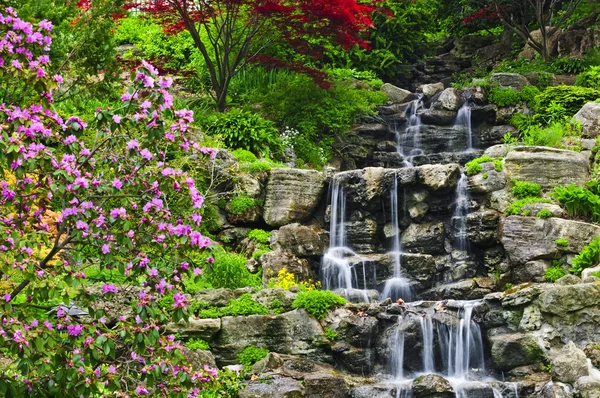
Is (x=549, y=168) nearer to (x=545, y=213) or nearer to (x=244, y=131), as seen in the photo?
(x=545, y=213)

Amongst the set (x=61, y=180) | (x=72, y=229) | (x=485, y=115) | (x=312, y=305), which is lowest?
(x=312, y=305)

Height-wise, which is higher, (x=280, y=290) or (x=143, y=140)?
(x=143, y=140)

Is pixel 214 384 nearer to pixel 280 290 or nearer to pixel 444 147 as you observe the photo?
pixel 280 290

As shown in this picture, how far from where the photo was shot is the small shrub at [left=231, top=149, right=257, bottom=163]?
50.6 ft

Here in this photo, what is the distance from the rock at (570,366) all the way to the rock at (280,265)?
4.97 meters

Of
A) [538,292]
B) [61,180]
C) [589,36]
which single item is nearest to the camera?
[61,180]

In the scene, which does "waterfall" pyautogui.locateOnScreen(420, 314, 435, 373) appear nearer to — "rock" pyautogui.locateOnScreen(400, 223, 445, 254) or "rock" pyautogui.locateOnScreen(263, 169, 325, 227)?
"rock" pyautogui.locateOnScreen(400, 223, 445, 254)

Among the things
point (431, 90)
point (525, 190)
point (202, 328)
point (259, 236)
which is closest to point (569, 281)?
point (525, 190)

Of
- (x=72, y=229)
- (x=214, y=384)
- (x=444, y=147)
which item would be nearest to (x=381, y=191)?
(x=444, y=147)

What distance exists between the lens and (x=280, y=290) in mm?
11242

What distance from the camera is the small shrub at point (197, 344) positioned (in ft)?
33.4

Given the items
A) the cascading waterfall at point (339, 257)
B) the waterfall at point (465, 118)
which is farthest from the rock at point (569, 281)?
the waterfall at point (465, 118)

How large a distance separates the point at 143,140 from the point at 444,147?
14.1 meters

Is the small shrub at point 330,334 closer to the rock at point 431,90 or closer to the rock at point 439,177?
the rock at point 439,177
